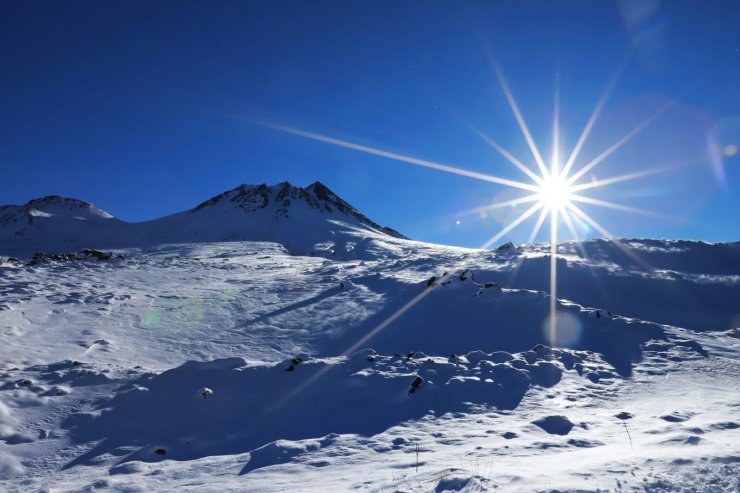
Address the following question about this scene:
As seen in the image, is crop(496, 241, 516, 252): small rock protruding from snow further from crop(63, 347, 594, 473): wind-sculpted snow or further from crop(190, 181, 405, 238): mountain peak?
crop(190, 181, 405, 238): mountain peak

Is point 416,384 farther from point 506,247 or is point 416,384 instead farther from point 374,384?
point 506,247

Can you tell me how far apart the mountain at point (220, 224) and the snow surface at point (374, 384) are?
32.7 meters

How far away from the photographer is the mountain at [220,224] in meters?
56.5

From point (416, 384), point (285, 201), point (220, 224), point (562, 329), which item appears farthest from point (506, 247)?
point (285, 201)

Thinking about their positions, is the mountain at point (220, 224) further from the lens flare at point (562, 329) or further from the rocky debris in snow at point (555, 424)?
the rocky debris in snow at point (555, 424)

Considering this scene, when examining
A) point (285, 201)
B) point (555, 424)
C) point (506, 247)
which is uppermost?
point (285, 201)

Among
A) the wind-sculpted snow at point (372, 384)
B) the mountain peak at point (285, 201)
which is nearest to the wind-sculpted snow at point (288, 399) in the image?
the wind-sculpted snow at point (372, 384)

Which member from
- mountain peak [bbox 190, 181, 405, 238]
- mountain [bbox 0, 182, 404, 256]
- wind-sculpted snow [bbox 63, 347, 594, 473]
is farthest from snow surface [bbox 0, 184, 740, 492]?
mountain peak [bbox 190, 181, 405, 238]

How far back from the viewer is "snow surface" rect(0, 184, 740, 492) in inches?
221

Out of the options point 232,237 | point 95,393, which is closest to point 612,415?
point 95,393

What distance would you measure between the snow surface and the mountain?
3268cm

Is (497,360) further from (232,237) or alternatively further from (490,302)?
(232,237)

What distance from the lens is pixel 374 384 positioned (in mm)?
9367

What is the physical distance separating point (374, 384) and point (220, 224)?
199 feet
